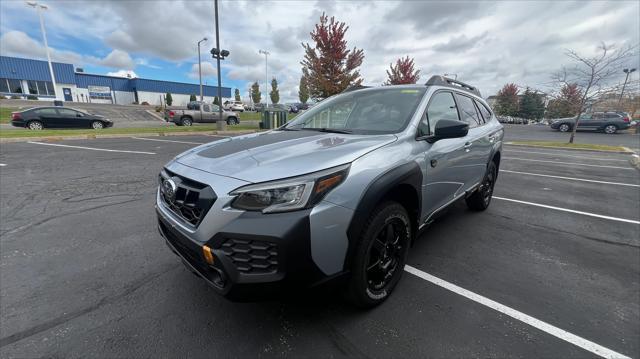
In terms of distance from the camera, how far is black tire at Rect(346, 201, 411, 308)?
6.26ft

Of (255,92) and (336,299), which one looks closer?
(336,299)

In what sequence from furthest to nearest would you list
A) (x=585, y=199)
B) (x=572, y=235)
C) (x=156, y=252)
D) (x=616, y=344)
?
1. (x=585, y=199)
2. (x=572, y=235)
3. (x=156, y=252)
4. (x=616, y=344)

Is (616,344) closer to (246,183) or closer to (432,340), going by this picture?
(432,340)

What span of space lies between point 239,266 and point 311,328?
797mm

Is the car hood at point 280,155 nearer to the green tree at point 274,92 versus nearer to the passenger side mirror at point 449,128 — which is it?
the passenger side mirror at point 449,128

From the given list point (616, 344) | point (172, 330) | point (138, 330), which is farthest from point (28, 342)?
point (616, 344)

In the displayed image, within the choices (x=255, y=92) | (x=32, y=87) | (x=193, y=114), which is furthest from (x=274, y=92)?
(x=193, y=114)

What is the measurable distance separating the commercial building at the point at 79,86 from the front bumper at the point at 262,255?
5645cm

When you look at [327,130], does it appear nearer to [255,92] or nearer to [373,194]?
[373,194]

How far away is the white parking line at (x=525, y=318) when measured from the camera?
189 cm

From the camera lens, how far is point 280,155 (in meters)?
1.95

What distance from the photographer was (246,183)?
1643 mm

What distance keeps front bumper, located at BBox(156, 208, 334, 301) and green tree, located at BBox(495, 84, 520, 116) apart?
222 ft

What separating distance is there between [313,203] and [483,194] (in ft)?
12.3
